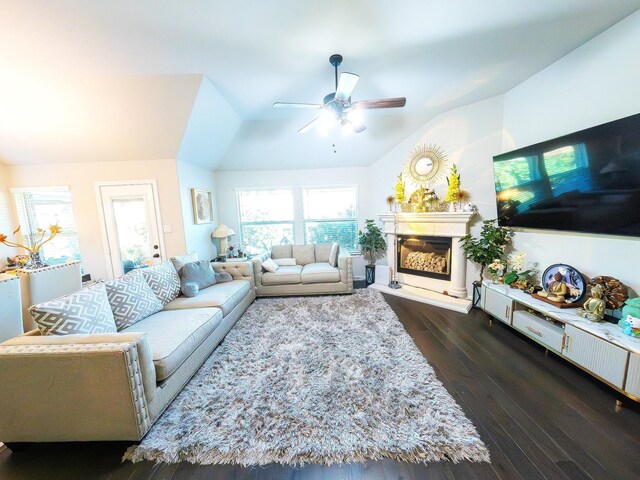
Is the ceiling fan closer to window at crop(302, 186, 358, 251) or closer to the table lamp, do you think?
window at crop(302, 186, 358, 251)

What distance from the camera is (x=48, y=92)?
2.57 meters

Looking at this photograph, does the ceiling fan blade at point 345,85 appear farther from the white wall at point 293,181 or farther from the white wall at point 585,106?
the white wall at point 293,181

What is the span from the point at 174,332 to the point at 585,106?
13.4ft

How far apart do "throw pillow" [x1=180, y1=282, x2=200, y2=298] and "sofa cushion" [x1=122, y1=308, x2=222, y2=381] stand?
0.40 metres

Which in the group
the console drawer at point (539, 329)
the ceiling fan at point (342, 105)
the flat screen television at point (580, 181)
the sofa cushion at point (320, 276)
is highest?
the ceiling fan at point (342, 105)

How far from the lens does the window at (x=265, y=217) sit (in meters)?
4.96

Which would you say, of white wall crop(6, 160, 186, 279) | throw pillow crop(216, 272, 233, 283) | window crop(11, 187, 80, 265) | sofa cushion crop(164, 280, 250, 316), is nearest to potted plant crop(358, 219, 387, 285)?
sofa cushion crop(164, 280, 250, 316)

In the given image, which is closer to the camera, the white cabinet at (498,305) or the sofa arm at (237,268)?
the white cabinet at (498,305)

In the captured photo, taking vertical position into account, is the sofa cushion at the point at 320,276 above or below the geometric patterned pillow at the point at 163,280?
below

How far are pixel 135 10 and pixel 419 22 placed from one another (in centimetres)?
212

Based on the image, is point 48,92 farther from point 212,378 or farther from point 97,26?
point 212,378

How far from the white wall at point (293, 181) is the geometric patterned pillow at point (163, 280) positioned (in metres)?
2.42

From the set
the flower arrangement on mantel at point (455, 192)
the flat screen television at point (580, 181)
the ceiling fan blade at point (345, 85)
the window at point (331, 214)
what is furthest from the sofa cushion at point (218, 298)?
the flat screen television at point (580, 181)

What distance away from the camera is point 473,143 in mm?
3154
